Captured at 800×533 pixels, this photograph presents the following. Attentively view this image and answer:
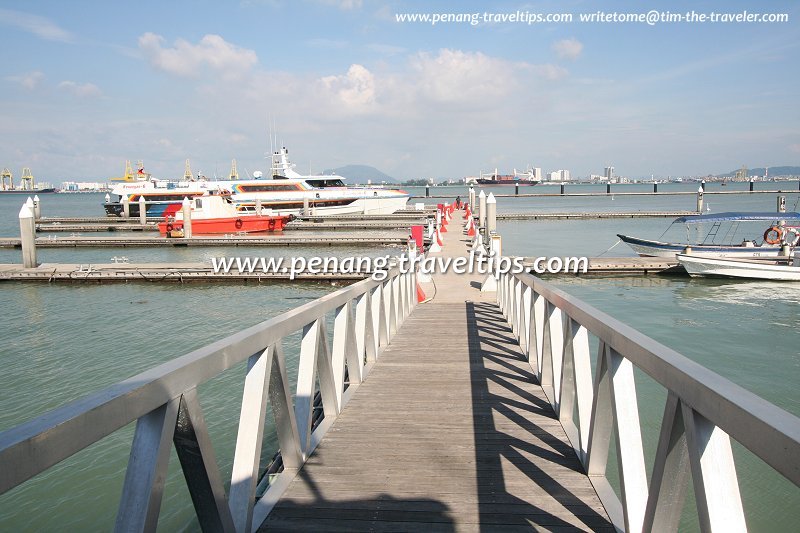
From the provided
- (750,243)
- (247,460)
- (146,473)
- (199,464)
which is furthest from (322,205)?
(146,473)

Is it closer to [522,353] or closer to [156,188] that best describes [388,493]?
[522,353]

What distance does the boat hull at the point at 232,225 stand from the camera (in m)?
33.7

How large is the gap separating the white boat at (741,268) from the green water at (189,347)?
1.46 ft

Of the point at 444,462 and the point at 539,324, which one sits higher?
the point at 539,324

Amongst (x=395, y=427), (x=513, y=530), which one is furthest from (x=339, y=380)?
(x=513, y=530)

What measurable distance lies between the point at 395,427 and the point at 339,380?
24.6 inches

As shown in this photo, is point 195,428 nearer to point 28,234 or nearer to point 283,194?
point 28,234

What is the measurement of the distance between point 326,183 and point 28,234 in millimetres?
30025

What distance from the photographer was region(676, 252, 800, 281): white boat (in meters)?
18.7

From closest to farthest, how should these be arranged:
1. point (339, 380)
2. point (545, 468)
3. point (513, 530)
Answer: point (513, 530) → point (545, 468) → point (339, 380)

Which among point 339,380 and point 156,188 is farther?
Result: point 156,188

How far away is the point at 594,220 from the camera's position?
48875mm

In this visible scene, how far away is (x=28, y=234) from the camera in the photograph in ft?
64.5

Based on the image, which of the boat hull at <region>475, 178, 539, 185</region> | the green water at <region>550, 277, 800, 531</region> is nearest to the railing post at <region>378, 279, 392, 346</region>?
the green water at <region>550, 277, 800, 531</region>
